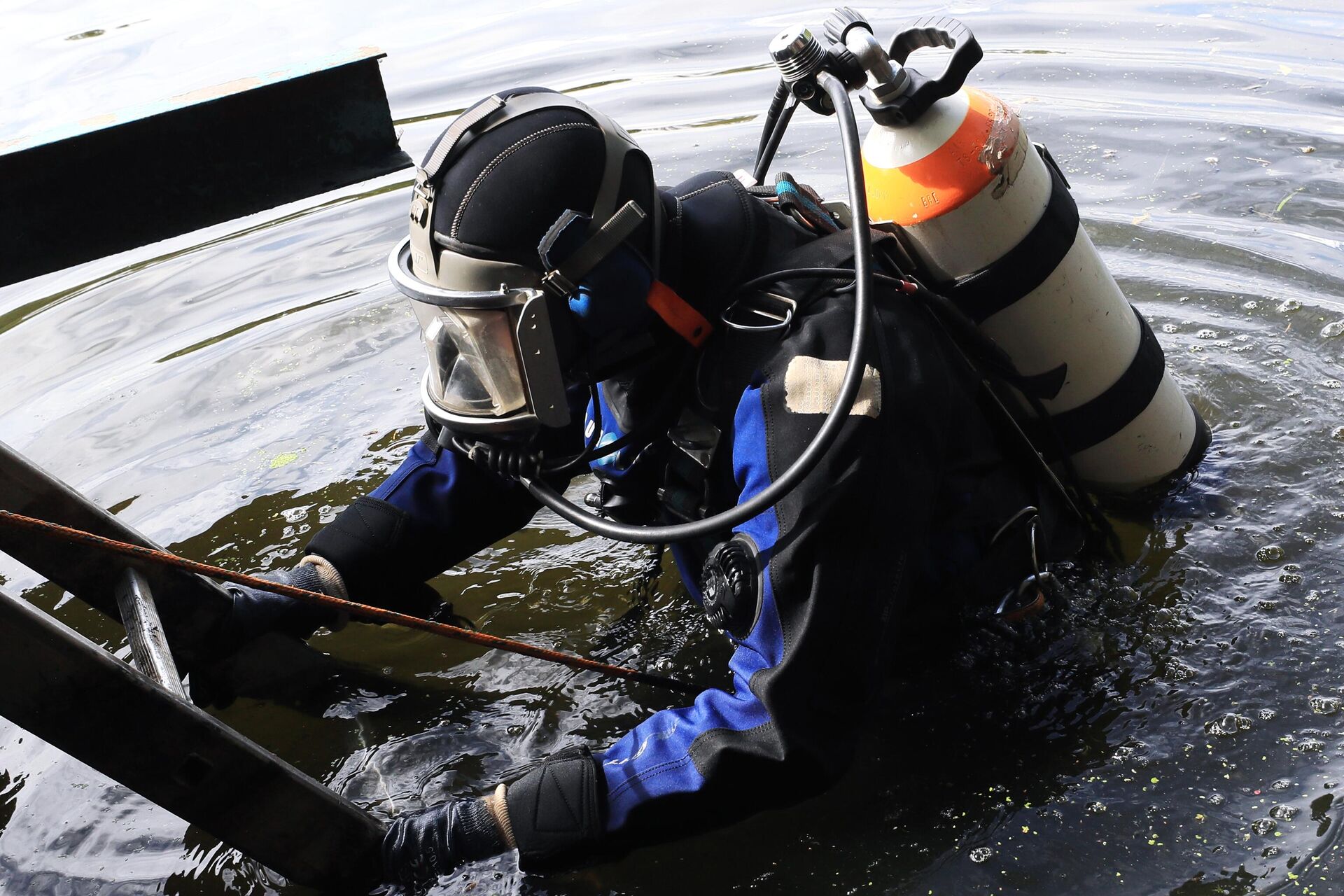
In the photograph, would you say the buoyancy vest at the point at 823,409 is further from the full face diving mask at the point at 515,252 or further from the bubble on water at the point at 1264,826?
the bubble on water at the point at 1264,826

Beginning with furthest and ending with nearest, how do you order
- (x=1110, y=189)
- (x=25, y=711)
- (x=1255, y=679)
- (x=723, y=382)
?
(x=1110, y=189)
(x=1255, y=679)
(x=723, y=382)
(x=25, y=711)

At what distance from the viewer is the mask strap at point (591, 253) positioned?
2107 millimetres

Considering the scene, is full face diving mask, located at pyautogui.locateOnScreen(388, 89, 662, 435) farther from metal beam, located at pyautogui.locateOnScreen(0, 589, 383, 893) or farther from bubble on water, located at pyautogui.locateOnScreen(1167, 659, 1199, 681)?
bubble on water, located at pyautogui.locateOnScreen(1167, 659, 1199, 681)

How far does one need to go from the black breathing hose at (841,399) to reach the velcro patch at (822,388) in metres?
0.03

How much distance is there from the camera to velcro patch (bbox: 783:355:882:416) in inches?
81.0

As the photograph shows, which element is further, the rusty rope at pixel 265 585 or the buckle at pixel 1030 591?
the buckle at pixel 1030 591

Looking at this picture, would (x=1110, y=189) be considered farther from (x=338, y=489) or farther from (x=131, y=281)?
(x=131, y=281)

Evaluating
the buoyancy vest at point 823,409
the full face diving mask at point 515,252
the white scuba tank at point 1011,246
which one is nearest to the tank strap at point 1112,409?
the white scuba tank at point 1011,246

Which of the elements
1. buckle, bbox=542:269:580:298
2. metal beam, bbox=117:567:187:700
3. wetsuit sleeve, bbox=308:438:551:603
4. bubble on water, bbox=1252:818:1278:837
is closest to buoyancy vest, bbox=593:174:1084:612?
buckle, bbox=542:269:580:298

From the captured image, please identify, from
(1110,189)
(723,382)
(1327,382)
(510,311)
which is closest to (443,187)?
(510,311)

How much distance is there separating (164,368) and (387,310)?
0.96m

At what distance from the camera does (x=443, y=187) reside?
7.00ft

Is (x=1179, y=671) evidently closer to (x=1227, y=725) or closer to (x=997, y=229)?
(x=1227, y=725)

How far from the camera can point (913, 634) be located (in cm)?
250
